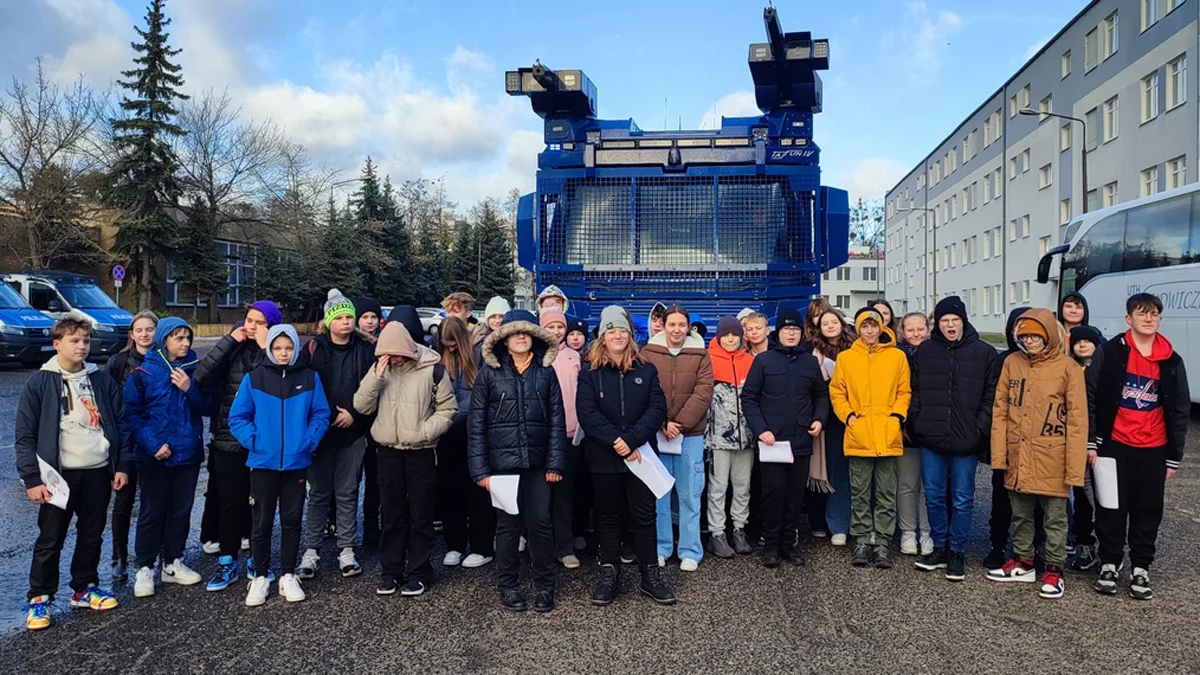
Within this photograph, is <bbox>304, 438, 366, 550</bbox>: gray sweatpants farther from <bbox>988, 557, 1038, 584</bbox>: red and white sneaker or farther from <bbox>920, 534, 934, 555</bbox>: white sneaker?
<bbox>988, 557, 1038, 584</bbox>: red and white sneaker

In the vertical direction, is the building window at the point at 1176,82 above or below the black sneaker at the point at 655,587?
above

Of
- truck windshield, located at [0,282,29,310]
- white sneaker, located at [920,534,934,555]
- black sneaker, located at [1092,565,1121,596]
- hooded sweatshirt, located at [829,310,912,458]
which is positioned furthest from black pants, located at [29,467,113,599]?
truck windshield, located at [0,282,29,310]

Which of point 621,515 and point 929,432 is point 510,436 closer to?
point 621,515

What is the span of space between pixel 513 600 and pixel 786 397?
93.0 inches

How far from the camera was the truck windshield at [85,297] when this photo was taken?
21.9m

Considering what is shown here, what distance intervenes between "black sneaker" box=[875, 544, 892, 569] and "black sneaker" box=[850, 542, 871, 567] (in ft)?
0.20

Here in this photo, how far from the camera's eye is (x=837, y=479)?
6.32m

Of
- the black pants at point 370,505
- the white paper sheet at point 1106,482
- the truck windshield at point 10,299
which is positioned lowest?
the black pants at point 370,505

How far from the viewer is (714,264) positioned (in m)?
9.62

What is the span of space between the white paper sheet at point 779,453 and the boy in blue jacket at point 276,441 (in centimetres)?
302

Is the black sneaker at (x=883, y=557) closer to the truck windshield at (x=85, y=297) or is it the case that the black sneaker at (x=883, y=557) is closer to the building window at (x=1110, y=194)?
the truck windshield at (x=85, y=297)

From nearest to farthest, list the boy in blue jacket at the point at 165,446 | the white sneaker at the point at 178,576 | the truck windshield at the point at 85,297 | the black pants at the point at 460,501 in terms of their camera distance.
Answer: the boy in blue jacket at the point at 165,446, the white sneaker at the point at 178,576, the black pants at the point at 460,501, the truck windshield at the point at 85,297

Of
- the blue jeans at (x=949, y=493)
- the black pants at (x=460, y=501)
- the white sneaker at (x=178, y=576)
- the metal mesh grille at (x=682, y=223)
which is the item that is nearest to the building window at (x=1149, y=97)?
the metal mesh grille at (x=682, y=223)

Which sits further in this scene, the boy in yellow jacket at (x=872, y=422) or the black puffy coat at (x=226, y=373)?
the boy in yellow jacket at (x=872, y=422)
